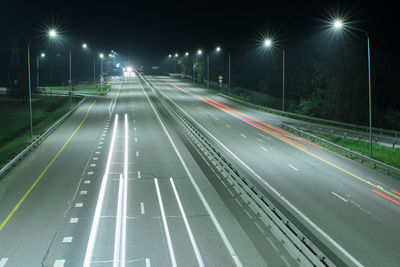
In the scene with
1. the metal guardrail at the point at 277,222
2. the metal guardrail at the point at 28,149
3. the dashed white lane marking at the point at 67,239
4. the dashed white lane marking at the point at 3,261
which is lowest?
the dashed white lane marking at the point at 3,261

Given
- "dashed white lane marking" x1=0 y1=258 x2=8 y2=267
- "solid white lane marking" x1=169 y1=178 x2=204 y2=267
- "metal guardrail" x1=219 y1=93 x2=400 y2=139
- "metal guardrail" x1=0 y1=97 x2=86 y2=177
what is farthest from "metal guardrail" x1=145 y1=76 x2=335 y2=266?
"metal guardrail" x1=219 y1=93 x2=400 y2=139

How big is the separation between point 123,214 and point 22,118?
1849 inches

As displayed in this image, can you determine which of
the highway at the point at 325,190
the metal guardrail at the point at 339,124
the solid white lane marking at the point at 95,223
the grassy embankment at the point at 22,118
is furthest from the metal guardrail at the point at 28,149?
the metal guardrail at the point at 339,124

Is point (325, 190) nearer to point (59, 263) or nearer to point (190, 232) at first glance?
point (190, 232)

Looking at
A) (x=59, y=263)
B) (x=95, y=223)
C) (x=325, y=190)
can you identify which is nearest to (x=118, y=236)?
(x=95, y=223)

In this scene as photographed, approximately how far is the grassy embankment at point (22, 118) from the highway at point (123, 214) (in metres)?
6.34

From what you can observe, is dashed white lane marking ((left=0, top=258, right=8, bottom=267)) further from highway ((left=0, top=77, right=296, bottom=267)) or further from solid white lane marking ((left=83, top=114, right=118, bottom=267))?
solid white lane marking ((left=83, top=114, right=118, bottom=267))

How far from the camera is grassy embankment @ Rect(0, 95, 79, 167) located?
3981 cm

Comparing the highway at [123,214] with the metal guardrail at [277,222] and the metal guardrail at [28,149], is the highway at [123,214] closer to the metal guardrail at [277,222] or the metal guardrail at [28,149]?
the metal guardrail at [277,222]

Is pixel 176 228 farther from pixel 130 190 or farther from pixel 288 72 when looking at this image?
pixel 288 72

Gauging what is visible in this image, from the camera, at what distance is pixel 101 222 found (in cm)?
1719

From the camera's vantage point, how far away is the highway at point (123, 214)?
14.0m

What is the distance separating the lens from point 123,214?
715 inches

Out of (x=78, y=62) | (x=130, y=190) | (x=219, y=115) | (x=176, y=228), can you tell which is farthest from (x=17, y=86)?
(x=78, y=62)
